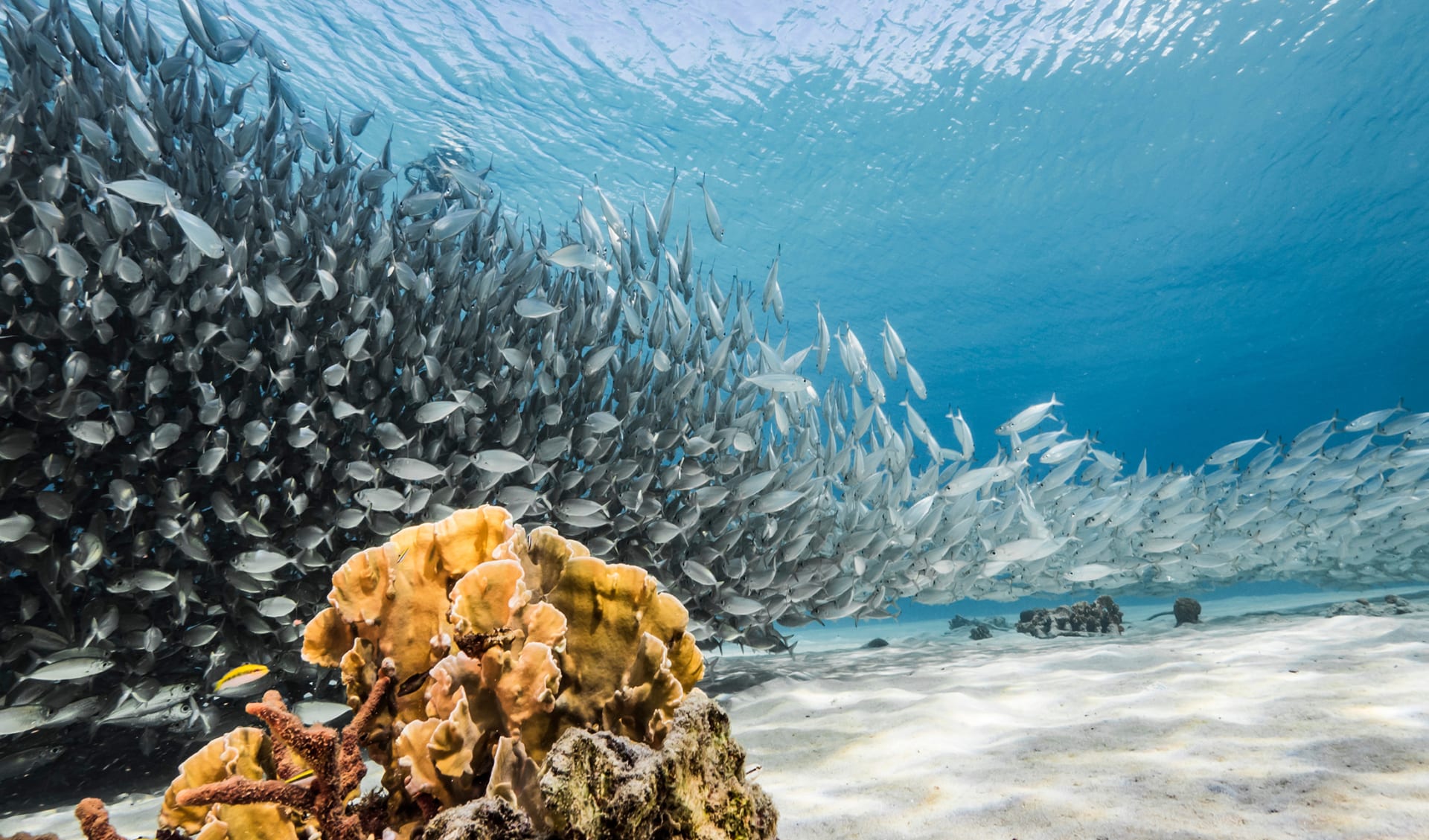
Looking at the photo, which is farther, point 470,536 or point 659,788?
point 470,536

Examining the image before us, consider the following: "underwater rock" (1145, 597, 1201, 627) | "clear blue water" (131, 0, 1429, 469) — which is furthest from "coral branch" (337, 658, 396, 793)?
"clear blue water" (131, 0, 1429, 469)

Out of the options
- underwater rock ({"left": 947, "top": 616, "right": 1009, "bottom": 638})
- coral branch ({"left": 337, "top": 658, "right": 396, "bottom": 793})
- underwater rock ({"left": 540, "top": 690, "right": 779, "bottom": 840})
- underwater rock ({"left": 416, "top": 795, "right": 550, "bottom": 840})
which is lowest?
underwater rock ({"left": 947, "top": 616, "right": 1009, "bottom": 638})

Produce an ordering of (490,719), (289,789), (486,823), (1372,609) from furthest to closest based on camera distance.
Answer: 1. (1372,609)
2. (490,719)
3. (289,789)
4. (486,823)

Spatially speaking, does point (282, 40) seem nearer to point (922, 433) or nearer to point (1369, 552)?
point (922, 433)

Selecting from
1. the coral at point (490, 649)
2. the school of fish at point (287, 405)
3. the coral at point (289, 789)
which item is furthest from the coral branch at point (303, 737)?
the school of fish at point (287, 405)

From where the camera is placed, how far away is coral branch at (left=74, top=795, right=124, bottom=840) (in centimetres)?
125

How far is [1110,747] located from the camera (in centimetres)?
268

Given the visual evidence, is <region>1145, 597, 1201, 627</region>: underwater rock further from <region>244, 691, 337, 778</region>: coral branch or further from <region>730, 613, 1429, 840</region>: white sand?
<region>244, 691, 337, 778</region>: coral branch

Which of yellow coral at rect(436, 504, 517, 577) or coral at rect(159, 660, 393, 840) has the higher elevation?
yellow coral at rect(436, 504, 517, 577)

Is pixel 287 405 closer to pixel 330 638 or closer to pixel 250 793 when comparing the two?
pixel 330 638

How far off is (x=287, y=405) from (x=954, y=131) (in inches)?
810

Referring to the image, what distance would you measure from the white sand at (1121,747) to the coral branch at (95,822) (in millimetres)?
1904

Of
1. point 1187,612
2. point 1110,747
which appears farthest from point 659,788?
point 1187,612

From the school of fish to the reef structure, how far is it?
3.79 feet
